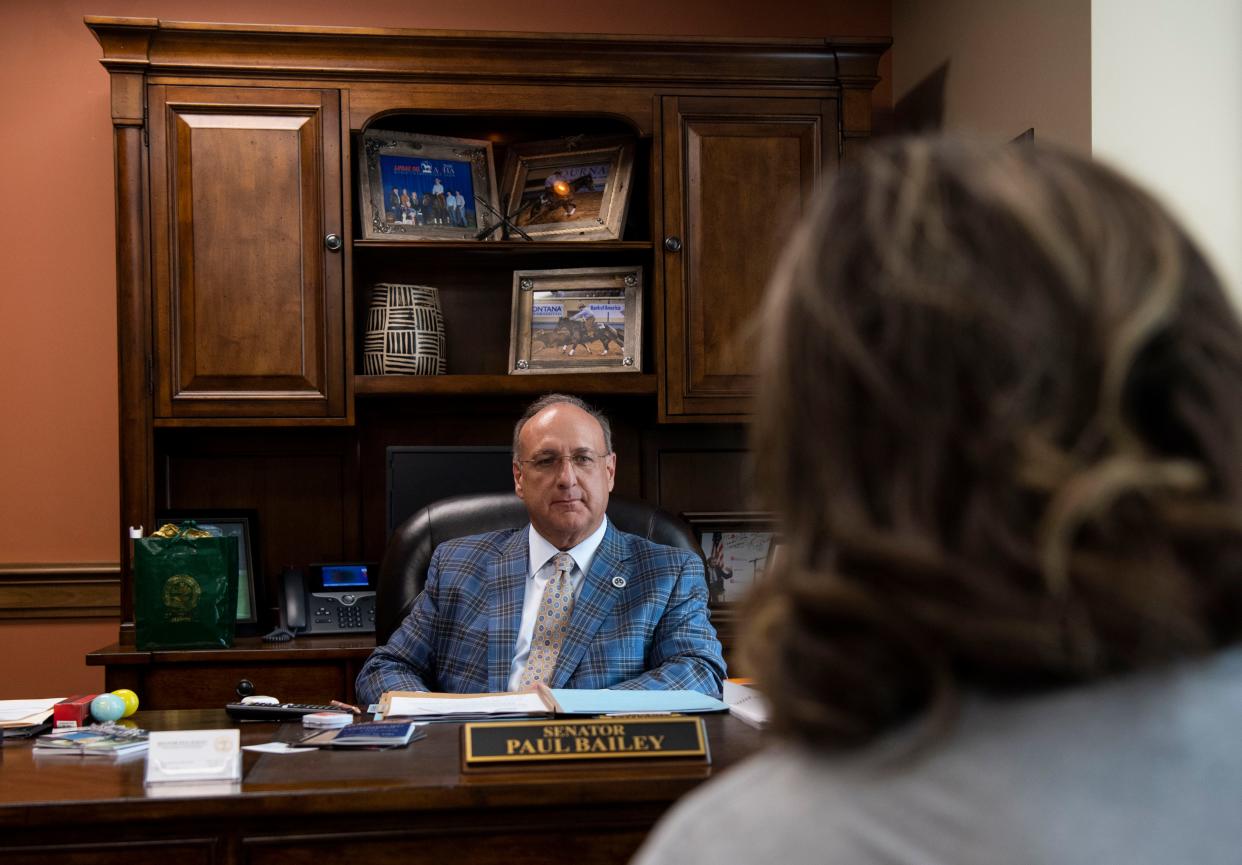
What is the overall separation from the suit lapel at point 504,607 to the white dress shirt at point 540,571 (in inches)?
0.8

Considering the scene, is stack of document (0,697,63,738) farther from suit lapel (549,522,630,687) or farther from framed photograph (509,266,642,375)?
framed photograph (509,266,642,375)

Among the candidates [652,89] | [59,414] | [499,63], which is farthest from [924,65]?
[59,414]

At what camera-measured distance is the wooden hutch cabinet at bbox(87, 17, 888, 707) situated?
3.19 m

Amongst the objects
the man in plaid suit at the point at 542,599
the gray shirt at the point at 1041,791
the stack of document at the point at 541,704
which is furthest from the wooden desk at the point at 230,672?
the gray shirt at the point at 1041,791

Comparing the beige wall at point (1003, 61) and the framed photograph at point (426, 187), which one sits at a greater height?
the beige wall at point (1003, 61)

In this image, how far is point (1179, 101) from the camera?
2.60m

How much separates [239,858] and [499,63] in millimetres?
2335

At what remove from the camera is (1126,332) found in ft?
1.64

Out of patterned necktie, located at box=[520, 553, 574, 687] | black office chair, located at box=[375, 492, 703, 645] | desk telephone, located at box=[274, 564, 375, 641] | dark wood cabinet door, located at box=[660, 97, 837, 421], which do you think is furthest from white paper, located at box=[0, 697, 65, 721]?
Answer: dark wood cabinet door, located at box=[660, 97, 837, 421]

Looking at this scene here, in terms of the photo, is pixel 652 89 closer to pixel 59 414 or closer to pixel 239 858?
pixel 59 414

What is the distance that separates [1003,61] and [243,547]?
229 centimetres

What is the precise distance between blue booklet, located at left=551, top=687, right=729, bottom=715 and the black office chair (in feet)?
2.25

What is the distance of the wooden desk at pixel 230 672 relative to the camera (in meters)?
3.02

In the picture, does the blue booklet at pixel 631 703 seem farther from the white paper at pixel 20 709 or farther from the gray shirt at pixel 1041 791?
the gray shirt at pixel 1041 791
